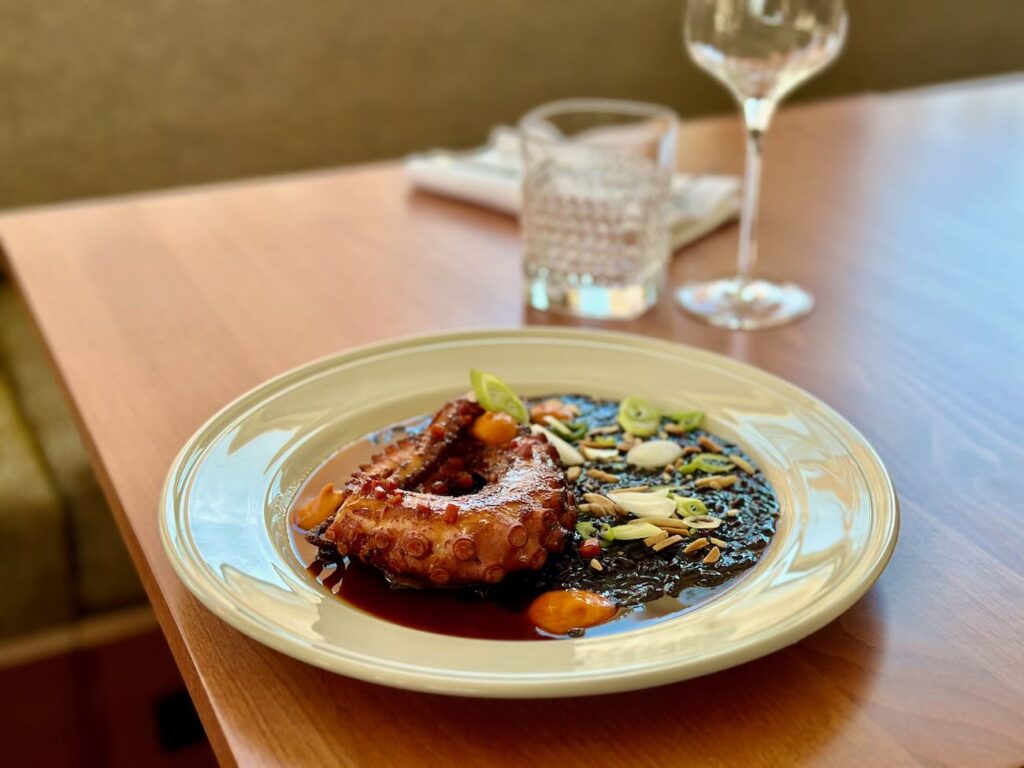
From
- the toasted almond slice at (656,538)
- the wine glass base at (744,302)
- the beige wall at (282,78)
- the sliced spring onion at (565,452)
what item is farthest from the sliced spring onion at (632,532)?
the beige wall at (282,78)

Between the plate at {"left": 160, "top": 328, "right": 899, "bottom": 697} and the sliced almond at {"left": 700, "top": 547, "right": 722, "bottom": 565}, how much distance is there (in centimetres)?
3

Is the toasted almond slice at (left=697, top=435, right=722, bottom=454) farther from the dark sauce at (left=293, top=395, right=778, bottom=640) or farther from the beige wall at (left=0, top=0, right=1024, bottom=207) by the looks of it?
the beige wall at (left=0, top=0, right=1024, bottom=207)

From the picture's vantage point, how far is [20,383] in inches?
→ 73.6

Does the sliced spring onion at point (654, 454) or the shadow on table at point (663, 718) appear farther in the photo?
the sliced spring onion at point (654, 454)

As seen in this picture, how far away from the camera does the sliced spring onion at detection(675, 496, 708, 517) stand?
0.77 metres

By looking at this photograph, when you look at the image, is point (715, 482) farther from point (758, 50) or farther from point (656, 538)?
point (758, 50)

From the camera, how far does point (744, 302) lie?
1.22 meters

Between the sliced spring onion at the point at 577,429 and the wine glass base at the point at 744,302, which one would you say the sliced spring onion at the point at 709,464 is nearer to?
the sliced spring onion at the point at 577,429

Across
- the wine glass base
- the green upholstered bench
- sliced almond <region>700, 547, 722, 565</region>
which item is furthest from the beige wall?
sliced almond <region>700, 547, 722, 565</region>

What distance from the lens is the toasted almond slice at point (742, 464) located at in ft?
2.75

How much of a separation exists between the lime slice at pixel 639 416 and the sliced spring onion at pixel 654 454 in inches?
1.1

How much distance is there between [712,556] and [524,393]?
28 centimetres

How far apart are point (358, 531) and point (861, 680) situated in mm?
307

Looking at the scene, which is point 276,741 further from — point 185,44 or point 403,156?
point 403,156
